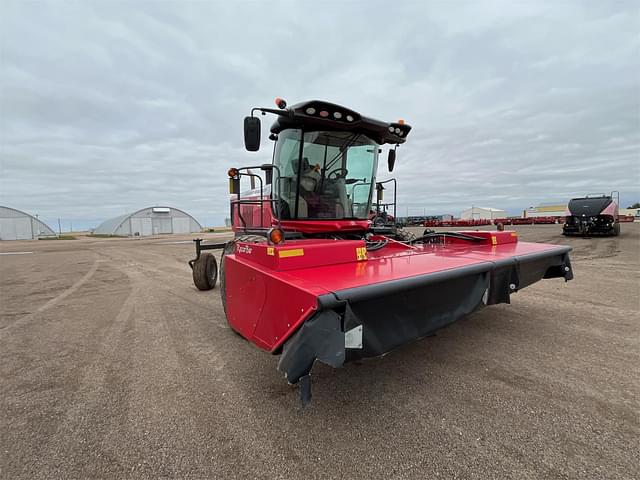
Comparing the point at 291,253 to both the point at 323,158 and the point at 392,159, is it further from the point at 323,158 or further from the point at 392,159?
the point at 392,159

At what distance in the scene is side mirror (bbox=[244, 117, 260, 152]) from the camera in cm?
333

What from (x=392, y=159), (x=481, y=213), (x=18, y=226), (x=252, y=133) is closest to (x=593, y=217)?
(x=392, y=159)

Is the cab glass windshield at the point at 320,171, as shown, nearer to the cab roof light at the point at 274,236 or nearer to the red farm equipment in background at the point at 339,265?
the red farm equipment in background at the point at 339,265

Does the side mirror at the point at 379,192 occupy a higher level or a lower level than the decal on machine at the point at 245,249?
higher

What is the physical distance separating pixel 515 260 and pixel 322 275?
2.07 meters

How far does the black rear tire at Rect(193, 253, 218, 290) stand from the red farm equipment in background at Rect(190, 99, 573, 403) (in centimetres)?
216

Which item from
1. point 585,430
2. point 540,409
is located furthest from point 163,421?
point 585,430

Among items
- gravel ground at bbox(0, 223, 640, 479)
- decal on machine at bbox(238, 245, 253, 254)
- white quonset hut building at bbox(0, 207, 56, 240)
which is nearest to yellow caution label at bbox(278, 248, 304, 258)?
decal on machine at bbox(238, 245, 253, 254)

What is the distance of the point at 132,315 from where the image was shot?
15.9ft

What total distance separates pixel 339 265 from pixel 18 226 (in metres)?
60.4

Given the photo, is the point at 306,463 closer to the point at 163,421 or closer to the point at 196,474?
the point at 196,474

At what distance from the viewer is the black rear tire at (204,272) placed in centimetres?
637

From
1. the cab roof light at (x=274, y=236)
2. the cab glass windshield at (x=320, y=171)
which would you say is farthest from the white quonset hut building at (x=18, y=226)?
the cab roof light at (x=274, y=236)

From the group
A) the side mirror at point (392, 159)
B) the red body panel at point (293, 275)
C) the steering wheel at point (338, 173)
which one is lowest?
the red body panel at point (293, 275)
